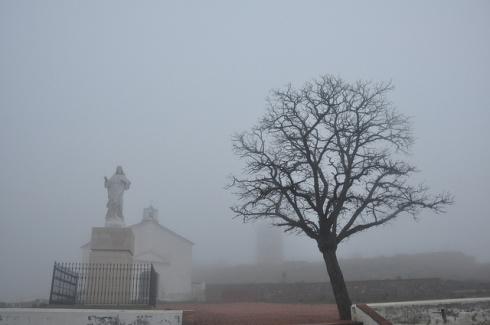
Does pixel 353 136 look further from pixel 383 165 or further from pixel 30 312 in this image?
pixel 30 312

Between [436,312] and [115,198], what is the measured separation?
1321cm

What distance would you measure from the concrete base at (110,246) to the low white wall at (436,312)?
32.8 feet

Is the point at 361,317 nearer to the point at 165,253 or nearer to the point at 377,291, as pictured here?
the point at 377,291

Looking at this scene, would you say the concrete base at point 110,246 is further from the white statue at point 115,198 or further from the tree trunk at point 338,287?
the tree trunk at point 338,287

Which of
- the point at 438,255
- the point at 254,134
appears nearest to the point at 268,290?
the point at 254,134

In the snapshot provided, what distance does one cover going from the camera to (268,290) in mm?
34219

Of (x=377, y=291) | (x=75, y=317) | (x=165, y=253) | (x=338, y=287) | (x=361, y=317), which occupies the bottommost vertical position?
(x=361, y=317)

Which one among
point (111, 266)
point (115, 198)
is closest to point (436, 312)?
point (111, 266)

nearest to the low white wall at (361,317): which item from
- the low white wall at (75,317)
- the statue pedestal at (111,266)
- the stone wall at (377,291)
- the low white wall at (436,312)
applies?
the low white wall at (436,312)

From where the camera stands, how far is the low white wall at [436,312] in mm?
11234

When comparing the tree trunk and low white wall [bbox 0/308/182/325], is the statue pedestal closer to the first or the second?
low white wall [bbox 0/308/182/325]

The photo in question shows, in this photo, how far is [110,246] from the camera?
1703 centimetres

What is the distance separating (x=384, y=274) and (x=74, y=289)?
48375 mm

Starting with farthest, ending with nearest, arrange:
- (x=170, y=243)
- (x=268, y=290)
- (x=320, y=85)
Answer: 1. (x=170, y=243)
2. (x=268, y=290)
3. (x=320, y=85)
